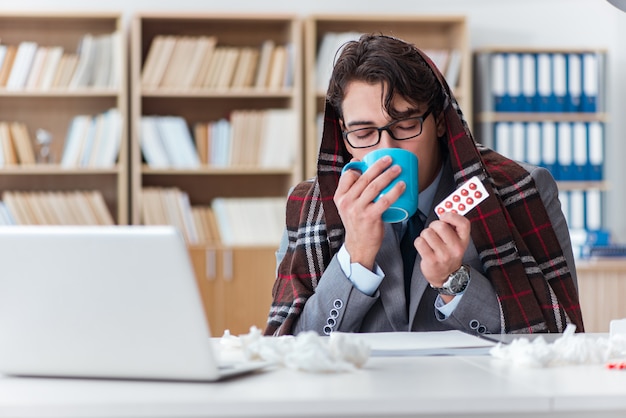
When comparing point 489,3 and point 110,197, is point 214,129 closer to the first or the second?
point 110,197

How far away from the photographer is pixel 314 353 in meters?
0.99

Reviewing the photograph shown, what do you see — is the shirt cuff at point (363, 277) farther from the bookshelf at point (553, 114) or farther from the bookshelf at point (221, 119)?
the bookshelf at point (553, 114)

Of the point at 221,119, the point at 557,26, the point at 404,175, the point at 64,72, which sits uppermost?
the point at 557,26

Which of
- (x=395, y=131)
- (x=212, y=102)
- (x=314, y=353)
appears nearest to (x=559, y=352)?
(x=314, y=353)

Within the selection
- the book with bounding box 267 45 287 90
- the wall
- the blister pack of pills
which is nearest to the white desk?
the blister pack of pills

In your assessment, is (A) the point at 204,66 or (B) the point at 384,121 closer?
(B) the point at 384,121

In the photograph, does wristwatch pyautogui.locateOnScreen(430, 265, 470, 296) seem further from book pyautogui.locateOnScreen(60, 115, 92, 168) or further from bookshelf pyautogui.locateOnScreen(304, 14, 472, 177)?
book pyautogui.locateOnScreen(60, 115, 92, 168)

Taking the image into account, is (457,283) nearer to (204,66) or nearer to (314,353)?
(314,353)

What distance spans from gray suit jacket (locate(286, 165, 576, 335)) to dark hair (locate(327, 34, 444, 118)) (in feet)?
0.74

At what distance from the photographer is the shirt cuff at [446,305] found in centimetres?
153

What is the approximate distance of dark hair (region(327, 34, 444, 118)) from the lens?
67.5 inches

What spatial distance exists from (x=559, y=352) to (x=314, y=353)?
30 centimetres

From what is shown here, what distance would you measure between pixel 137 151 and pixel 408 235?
2.66 metres

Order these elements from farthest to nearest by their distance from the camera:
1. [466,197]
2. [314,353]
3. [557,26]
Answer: [557,26], [466,197], [314,353]
